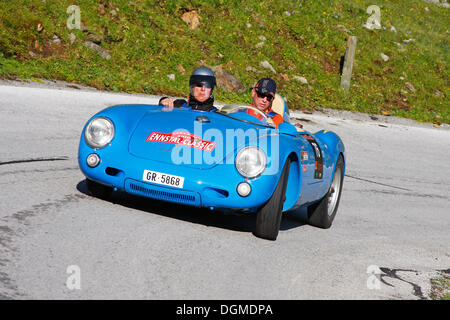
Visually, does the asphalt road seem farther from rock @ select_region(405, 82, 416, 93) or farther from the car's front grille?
rock @ select_region(405, 82, 416, 93)

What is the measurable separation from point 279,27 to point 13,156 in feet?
56.5

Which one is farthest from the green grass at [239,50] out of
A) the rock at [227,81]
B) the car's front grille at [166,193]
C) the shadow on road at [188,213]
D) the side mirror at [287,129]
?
the car's front grille at [166,193]

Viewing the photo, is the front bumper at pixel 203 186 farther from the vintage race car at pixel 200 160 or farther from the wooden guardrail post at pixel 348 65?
the wooden guardrail post at pixel 348 65

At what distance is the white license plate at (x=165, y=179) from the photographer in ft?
16.6

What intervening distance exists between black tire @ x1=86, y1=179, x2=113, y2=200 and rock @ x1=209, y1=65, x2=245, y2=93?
40.6 feet

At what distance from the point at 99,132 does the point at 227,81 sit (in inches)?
510

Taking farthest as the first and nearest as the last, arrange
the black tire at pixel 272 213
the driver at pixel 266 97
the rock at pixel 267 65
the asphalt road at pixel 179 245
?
the rock at pixel 267 65
the driver at pixel 266 97
the black tire at pixel 272 213
the asphalt road at pixel 179 245

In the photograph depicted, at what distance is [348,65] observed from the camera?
71.8 ft

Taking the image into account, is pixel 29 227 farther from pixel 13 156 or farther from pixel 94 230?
pixel 13 156

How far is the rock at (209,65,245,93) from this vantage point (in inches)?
712

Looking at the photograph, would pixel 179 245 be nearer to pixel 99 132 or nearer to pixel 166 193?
pixel 166 193

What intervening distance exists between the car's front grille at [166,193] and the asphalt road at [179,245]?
0.79 ft

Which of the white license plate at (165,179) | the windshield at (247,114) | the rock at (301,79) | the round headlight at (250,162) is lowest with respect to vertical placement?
the rock at (301,79)
